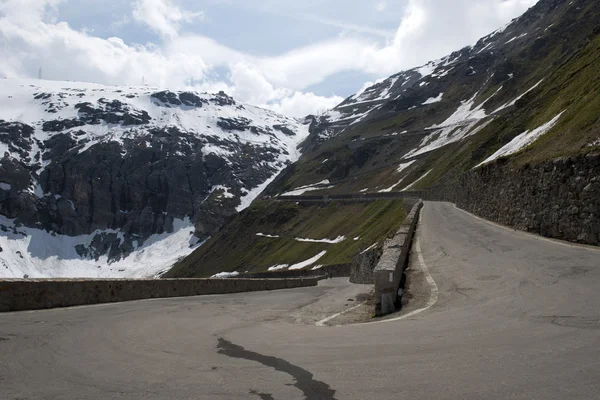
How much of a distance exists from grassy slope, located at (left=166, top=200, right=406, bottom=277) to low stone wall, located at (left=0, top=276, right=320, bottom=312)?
47980 millimetres

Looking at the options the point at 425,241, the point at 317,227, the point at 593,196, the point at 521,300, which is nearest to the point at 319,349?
the point at 521,300

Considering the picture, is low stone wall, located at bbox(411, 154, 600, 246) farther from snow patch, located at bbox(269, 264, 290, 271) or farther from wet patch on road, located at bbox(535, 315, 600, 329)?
snow patch, located at bbox(269, 264, 290, 271)

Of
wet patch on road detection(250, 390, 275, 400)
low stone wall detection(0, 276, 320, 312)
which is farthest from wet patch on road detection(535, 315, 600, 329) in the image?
low stone wall detection(0, 276, 320, 312)

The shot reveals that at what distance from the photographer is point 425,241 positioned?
28484 millimetres

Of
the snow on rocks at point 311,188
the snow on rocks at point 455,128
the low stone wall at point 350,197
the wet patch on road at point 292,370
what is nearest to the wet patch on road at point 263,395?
the wet patch on road at point 292,370

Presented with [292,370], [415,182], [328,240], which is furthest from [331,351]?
[415,182]

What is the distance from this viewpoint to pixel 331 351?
8000mm

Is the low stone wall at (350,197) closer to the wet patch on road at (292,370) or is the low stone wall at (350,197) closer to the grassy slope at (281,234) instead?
the grassy slope at (281,234)

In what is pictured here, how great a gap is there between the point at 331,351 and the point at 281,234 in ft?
429

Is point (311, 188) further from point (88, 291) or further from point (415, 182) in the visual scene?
point (88, 291)

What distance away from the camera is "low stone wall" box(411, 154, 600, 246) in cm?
1983

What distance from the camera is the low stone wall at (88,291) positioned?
44.8 feet

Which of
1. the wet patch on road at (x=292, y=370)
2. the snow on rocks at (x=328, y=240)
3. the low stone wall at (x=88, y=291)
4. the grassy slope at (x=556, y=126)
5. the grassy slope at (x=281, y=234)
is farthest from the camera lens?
the snow on rocks at (x=328, y=240)

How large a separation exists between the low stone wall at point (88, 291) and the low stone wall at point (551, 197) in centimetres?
1628
